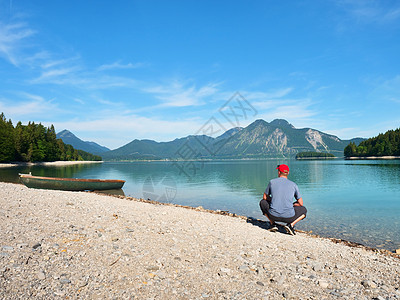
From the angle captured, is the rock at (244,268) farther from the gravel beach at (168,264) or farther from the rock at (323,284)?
the rock at (323,284)

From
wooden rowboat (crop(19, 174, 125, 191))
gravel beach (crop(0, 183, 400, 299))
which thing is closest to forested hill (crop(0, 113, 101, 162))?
wooden rowboat (crop(19, 174, 125, 191))

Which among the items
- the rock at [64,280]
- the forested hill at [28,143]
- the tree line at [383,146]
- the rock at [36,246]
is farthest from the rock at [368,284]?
the tree line at [383,146]

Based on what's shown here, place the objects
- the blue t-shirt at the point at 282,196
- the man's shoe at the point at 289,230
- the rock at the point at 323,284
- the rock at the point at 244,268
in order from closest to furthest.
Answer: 1. the rock at the point at 323,284
2. the rock at the point at 244,268
3. the blue t-shirt at the point at 282,196
4. the man's shoe at the point at 289,230

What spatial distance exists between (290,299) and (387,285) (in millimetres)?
2582

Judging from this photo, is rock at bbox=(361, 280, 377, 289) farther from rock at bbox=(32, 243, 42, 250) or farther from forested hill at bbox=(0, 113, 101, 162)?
forested hill at bbox=(0, 113, 101, 162)

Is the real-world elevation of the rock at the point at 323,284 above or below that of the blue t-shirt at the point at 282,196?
below

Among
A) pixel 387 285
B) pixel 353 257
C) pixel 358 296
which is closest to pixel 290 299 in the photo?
pixel 358 296

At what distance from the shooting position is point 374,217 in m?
16.5

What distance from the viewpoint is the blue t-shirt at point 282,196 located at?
31.3 feet

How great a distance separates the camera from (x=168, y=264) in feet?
20.0

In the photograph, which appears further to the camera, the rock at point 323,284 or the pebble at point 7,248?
A: the pebble at point 7,248

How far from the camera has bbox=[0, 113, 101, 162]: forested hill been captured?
306 ft

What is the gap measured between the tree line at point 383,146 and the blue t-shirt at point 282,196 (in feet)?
579

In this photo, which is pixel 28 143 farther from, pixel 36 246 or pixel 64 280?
pixel 64 280
